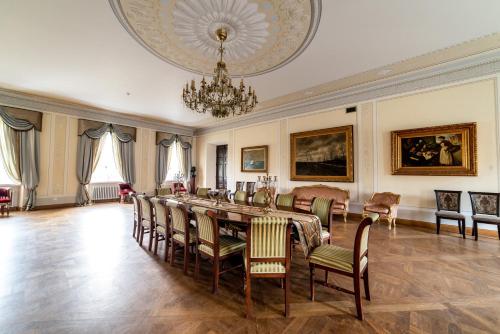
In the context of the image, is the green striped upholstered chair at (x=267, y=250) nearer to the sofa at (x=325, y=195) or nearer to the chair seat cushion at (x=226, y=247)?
the chair seat cushion at (x=226, y=247)

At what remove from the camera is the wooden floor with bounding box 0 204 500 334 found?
5.96 feet

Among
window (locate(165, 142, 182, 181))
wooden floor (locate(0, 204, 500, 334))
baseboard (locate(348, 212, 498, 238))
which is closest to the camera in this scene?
wooden floor (locate(0, 204, 500, 334))

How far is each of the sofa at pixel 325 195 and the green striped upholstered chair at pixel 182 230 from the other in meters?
3.59

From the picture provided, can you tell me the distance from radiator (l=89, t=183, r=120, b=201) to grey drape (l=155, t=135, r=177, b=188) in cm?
156

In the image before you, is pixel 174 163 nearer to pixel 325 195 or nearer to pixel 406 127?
pixel 325 195

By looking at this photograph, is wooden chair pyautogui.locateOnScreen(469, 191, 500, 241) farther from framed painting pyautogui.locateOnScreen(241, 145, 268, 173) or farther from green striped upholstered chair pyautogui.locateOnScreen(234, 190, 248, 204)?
framed painting pyautogui.locateOnScreen(241, 145, 268, 173)

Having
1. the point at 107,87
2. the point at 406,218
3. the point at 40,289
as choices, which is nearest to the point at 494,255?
the point at 406,218

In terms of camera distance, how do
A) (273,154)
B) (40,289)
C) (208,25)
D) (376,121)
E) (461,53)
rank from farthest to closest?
(273,154) < (376,121) < (461,53) < (208,25) < (40,289)

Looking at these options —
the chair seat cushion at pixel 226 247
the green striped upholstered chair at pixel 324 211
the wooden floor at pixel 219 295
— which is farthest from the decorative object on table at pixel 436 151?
the chair seat cushion at pixel 226 247

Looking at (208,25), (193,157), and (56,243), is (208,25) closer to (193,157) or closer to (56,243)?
(56,243)

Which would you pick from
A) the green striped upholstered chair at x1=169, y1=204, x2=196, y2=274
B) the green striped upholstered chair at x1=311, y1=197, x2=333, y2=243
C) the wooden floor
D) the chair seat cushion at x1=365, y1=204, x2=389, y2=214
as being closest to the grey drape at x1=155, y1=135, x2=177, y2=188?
the wooden floor

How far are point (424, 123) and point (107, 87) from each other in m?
7.69

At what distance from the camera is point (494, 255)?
324cm

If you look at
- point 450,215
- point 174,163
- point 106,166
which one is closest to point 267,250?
point 450,215
